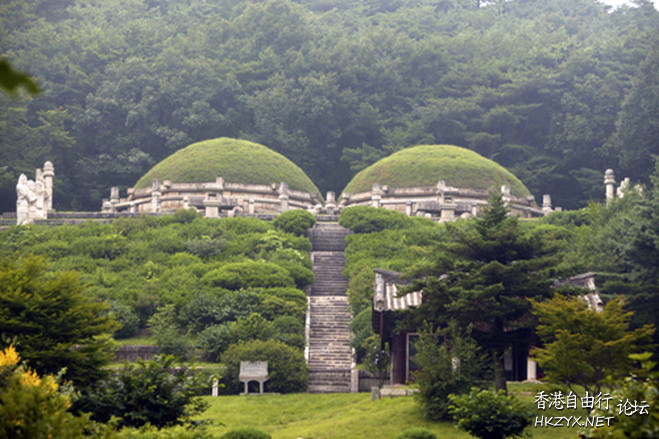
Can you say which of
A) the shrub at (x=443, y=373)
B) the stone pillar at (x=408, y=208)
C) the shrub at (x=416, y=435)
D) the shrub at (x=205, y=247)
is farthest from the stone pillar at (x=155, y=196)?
the shrub at (x=416, y=435)

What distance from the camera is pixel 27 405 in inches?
349

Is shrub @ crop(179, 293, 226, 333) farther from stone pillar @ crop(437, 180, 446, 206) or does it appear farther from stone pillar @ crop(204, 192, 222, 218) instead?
stone pillar @ crop(437, 180, 446, 206)

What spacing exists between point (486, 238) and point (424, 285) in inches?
83.6

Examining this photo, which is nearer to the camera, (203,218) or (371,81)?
(203,218)

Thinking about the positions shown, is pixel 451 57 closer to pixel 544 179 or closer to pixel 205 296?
pixel 544 179

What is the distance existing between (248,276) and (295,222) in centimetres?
990

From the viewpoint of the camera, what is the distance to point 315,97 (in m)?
69.1

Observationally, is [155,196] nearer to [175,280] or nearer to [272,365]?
[175,280]

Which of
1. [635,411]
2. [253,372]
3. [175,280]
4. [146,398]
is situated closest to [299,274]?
[175,280]

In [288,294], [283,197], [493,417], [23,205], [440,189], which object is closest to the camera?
[493,417]

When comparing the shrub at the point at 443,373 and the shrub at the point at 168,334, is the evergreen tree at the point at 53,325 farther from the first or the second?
the shrub at the point at 168,334

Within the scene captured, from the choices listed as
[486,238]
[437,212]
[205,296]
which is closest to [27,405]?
[486,238]

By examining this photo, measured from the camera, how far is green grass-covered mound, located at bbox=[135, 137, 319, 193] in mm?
49062

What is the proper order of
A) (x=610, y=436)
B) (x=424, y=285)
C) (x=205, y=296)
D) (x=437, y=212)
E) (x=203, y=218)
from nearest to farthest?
(x=610, y=436), (x=424, y=285), (x=205, y=296), (x=203, y=218), (x=437, y=212)
